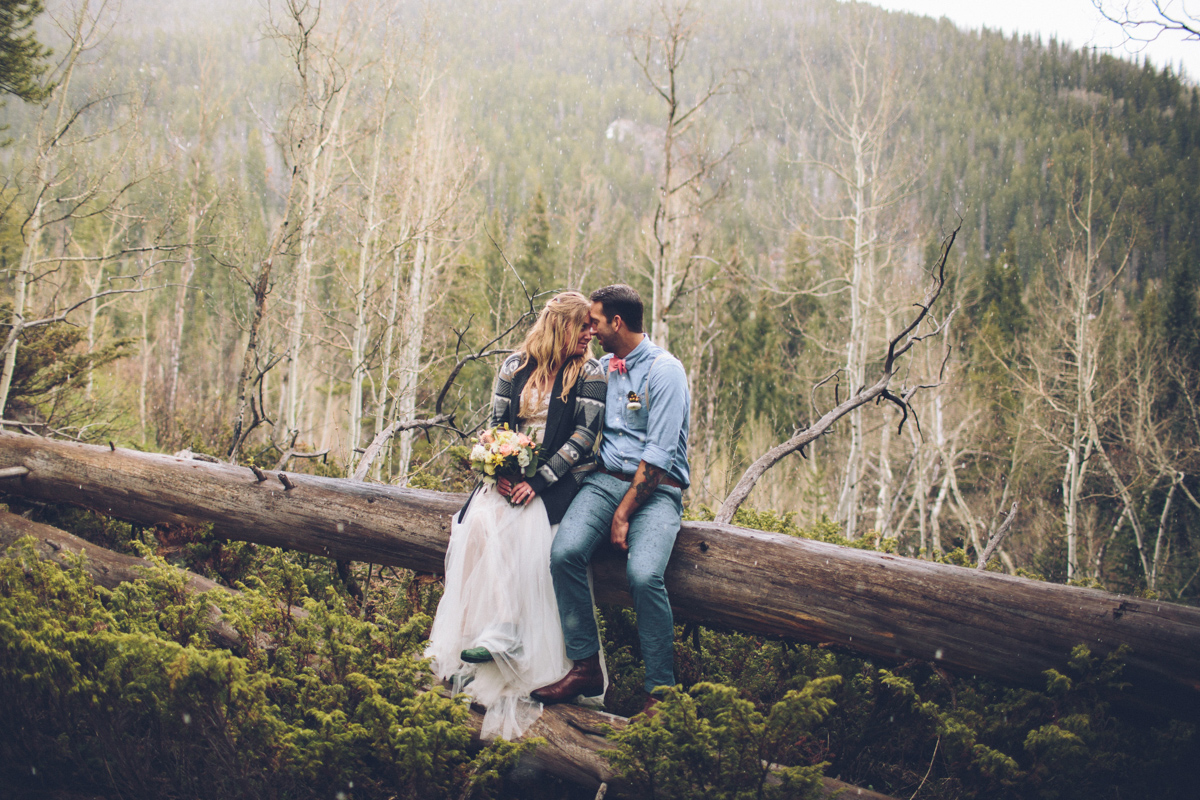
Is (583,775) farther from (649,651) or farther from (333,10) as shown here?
(333,10)

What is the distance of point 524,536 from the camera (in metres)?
3.72

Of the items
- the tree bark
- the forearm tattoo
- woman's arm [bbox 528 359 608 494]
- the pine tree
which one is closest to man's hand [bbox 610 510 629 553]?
the forearm tattoo

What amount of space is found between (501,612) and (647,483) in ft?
A: 3.45

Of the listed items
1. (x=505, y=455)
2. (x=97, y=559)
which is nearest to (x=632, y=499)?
(x=505, y=455)

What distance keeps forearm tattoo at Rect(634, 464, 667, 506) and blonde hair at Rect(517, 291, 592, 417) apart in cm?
65

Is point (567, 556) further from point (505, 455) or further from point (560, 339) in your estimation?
point (560, 339)

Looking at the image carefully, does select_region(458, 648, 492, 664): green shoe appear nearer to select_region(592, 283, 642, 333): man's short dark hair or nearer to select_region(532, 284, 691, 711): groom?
select_region(532, 284, 691, 711): groom

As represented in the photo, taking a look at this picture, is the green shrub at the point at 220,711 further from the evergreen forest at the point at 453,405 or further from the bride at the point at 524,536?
the bride at the point at 524,536

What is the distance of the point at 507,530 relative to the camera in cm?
374

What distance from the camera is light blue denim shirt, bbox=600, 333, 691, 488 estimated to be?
3.59m

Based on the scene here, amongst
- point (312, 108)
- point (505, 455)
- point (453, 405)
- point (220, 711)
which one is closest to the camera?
point (220, 711)

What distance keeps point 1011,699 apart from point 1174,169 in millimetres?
70801

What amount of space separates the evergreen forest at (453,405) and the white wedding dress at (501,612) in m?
0.25

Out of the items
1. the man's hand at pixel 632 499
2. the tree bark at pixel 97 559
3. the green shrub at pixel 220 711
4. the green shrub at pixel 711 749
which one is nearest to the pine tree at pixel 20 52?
the tree bark at pixel 97 559
